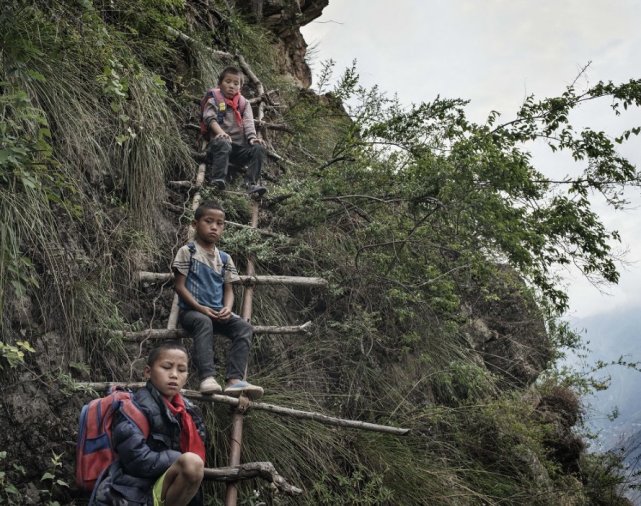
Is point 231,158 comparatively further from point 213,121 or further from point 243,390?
point 243,390

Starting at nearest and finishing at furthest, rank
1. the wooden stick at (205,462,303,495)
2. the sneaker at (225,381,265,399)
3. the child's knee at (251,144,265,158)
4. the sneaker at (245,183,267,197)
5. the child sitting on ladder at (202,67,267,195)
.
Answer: the wooden stick at (205,462,303,495) < the sneaker at (225,381,265,399) < the sneaker at (245,183,267,197) < the child sitting on ladder at (202,67,267,195) < the child's knee at (251,144,265,158)

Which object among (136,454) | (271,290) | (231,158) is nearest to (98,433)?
(136,454)

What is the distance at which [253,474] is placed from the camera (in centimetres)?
351

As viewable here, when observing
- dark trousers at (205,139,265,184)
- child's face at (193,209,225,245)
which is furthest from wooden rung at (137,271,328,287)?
dark trousers at (205,139,265,184)

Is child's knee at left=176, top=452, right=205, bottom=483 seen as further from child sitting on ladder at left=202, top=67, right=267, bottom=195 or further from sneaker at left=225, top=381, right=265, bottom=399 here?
child sitting on ladder at left=202, top=67, right=267, bottom=195

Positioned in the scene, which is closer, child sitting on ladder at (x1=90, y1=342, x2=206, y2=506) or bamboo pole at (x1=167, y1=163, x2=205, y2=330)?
child sitting on ladder at (x1=90, y1=342, x2=206, y2=506)

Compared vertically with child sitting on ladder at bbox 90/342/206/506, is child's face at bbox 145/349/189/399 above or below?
above

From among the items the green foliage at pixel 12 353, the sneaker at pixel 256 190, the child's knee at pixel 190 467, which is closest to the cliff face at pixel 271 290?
the green foliage at pixel 12 353

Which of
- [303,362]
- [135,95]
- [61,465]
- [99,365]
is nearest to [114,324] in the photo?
[99,365]

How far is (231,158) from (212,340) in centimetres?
273

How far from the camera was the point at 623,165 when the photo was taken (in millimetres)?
5914

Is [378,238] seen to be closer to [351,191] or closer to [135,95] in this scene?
[351,191]

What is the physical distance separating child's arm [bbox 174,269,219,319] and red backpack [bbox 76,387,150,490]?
50.2 inches

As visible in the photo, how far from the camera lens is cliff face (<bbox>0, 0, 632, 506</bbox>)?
141 inches
